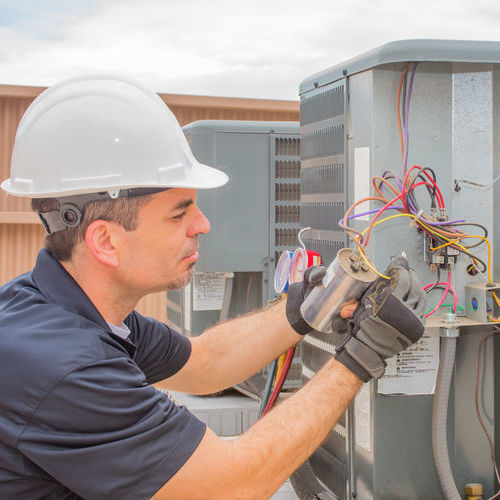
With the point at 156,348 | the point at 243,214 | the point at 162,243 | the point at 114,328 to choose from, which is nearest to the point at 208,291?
the point at 243,214

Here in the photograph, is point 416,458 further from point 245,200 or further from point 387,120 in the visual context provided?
point 245,200

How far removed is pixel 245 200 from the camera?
11.6 feet

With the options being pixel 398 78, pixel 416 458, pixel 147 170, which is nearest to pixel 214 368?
pixel 416 458

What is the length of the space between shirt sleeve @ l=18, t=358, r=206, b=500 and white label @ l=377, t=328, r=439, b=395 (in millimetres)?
813

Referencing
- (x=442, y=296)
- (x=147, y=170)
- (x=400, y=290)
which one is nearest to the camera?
(x=147, y=170)

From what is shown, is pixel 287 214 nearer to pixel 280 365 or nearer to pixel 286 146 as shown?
pixel 286 146

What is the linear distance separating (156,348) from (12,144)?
5.86m

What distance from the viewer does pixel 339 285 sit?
1.90 metres

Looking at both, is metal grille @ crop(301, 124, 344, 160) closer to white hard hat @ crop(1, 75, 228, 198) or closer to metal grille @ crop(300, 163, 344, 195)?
metal grille @ crop(300, 163, 344, 195)

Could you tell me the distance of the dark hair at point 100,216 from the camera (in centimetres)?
162

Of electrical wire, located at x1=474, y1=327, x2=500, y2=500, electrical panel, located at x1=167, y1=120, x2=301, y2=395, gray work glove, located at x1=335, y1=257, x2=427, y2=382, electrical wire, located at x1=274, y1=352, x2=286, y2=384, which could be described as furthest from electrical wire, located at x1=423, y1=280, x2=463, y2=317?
electrical panel, located at x1=167, y1=120, x2=301, y2=395

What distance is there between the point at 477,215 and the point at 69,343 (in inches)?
51.8

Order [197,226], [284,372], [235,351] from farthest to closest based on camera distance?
[284,372], [235,351], [197,226]

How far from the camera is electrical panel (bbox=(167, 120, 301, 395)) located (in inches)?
138
